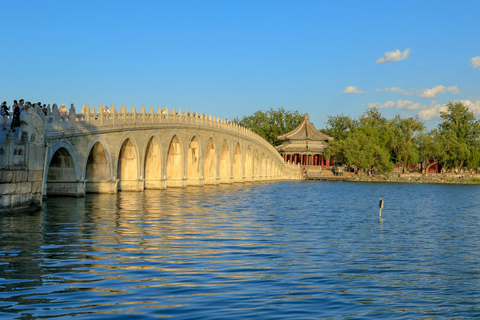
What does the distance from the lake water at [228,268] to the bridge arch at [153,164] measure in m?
18.6

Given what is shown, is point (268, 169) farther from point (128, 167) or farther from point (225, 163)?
point (128, 167)

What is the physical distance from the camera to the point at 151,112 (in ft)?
136

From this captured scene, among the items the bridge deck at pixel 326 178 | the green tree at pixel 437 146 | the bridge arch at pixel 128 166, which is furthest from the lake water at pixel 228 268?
the green tree at pixel 437 146

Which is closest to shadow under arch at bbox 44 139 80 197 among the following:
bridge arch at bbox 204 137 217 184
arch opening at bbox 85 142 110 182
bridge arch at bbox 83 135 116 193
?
bridge arch at bbox 83 135 116 193

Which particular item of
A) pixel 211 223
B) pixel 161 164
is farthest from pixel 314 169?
pixel 211 223

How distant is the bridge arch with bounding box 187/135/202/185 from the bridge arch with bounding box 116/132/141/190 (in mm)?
12188

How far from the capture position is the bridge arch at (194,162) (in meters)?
51.4

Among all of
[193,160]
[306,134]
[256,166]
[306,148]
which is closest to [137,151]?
[193,160]

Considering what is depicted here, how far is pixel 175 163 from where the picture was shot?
4769 centimetres

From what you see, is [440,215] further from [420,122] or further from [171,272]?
[420,122]

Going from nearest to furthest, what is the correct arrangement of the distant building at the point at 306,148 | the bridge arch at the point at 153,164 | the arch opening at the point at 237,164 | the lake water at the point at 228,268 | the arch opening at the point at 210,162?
the lake water at the point at 228,268 → the bridge arch at the point at 153,164 → the arch opening at the point at 210,162 → the arch opening at the point at 237,164 → the distant building at the point at 306,148

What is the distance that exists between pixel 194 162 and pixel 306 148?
50803 mm

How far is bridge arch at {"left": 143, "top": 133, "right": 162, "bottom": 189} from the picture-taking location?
42812mm

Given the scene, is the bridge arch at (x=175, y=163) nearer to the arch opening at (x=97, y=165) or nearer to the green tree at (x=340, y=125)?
the arch opening at (x=97, y=165)
